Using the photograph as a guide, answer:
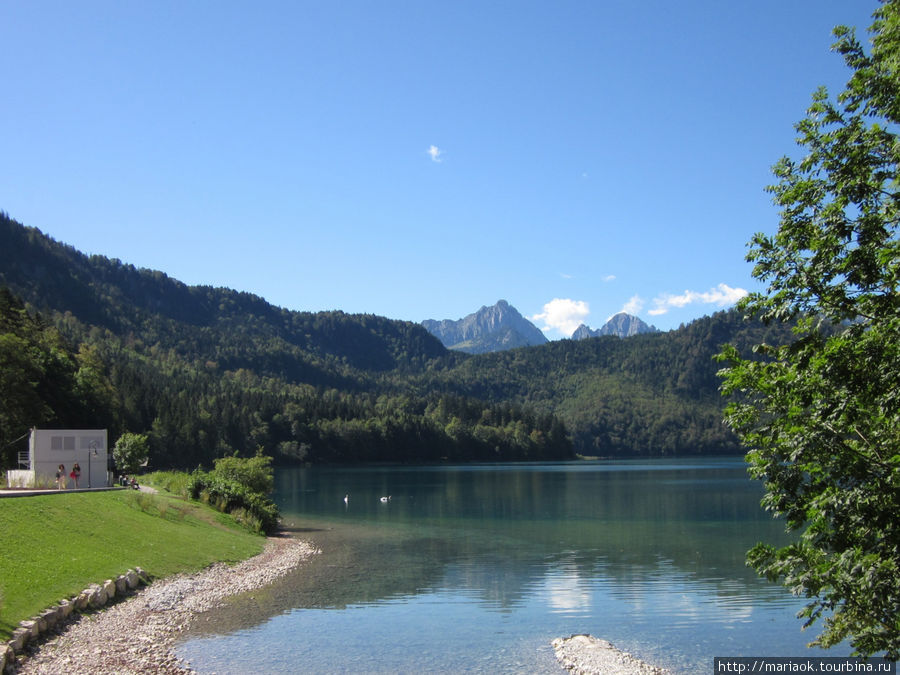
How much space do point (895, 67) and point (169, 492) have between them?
52.7 meters

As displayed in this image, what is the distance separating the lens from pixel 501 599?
29.8m

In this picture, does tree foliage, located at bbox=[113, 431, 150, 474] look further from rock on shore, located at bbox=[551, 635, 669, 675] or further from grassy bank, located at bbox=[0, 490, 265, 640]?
rock on shore, located at bbox=[551, 635, 669, 675]

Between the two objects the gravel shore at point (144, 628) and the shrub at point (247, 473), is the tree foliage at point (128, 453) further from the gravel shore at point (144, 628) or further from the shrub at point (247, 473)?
the gravel shore at point (144, 628)

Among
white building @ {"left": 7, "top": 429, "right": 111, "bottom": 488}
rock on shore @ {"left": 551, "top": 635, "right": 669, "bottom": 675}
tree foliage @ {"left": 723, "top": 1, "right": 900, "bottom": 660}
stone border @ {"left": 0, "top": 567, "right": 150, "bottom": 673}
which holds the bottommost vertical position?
rock on shore @ {"left": 551, "top": 635, "right": 669, "bottom": 675}

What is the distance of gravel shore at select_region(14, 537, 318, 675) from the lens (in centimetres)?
1794

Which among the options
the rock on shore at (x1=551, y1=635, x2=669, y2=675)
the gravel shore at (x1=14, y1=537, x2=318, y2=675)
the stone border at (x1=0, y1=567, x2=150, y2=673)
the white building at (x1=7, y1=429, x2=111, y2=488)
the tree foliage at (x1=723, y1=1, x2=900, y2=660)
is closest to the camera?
the tree foliage at (x1=723, y1=1, x2=900, y2=660)

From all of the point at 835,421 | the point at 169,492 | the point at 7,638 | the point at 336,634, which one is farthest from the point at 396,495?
the point at 835,421

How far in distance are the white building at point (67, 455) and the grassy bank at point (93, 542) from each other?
21.8 ft

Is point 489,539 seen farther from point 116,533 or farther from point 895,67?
point 895,67

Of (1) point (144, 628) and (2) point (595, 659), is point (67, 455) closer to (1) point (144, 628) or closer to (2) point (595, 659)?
(1) point (144, 628)

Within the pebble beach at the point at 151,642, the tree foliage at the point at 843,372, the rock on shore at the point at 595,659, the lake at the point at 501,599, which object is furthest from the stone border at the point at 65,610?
the tree foliage at the point at 843,372

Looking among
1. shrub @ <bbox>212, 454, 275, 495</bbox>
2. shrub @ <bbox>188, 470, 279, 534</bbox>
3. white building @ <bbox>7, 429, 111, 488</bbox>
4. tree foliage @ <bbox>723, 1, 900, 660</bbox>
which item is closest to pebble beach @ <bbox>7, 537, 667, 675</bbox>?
tree foliage @ <bbox>723, 1, 900, 660</bbox>

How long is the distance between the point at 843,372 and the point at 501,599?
74.8 feet

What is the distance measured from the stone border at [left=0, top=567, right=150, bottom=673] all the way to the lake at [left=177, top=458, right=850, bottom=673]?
11.3ft
